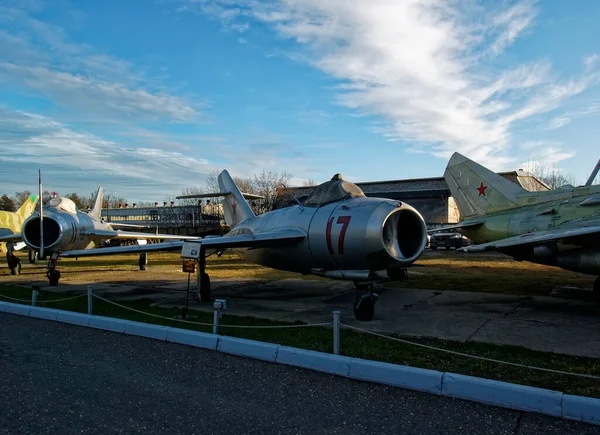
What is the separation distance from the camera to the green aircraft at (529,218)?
9.29 metres

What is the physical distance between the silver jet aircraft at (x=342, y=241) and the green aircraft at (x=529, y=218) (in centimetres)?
223

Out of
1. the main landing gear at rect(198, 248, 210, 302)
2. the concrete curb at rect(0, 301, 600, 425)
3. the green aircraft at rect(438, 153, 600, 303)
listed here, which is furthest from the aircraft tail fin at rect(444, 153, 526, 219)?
the concrete curb at rect(0, 301, 600, 425)

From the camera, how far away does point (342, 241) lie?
8.68 metres

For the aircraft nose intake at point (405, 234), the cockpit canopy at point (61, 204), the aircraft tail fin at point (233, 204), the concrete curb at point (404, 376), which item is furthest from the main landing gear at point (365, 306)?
the cockpit canopy at point (61, 204)

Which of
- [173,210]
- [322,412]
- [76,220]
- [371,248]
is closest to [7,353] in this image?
[322,412]

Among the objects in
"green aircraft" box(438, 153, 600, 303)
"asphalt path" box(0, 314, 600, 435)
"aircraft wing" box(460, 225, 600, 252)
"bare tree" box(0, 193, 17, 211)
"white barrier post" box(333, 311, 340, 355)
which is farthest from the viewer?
"bare tree" box(0, 193, 17, 211)

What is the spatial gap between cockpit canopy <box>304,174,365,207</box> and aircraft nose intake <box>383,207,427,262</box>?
1226mm

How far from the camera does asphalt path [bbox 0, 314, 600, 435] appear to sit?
384 cm

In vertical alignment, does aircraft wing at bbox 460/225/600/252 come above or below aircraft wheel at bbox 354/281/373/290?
above

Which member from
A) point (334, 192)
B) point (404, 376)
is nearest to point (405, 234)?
point (334, 192)

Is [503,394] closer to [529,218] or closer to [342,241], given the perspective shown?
[342,241]

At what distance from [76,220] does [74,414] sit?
1462cm

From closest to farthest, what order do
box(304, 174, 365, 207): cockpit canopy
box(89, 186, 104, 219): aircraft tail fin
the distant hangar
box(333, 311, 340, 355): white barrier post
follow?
box(333, 311, 340, 355): white barrier post < box(304, 174, 365, 207): cockpit canopy < box(89, 186, 104, 219): aircraft tail fin < the distant hangar

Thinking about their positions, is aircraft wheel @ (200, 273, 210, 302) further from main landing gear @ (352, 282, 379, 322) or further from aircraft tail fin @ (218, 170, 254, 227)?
main landing gear @ (352, 282, 379, 322)
